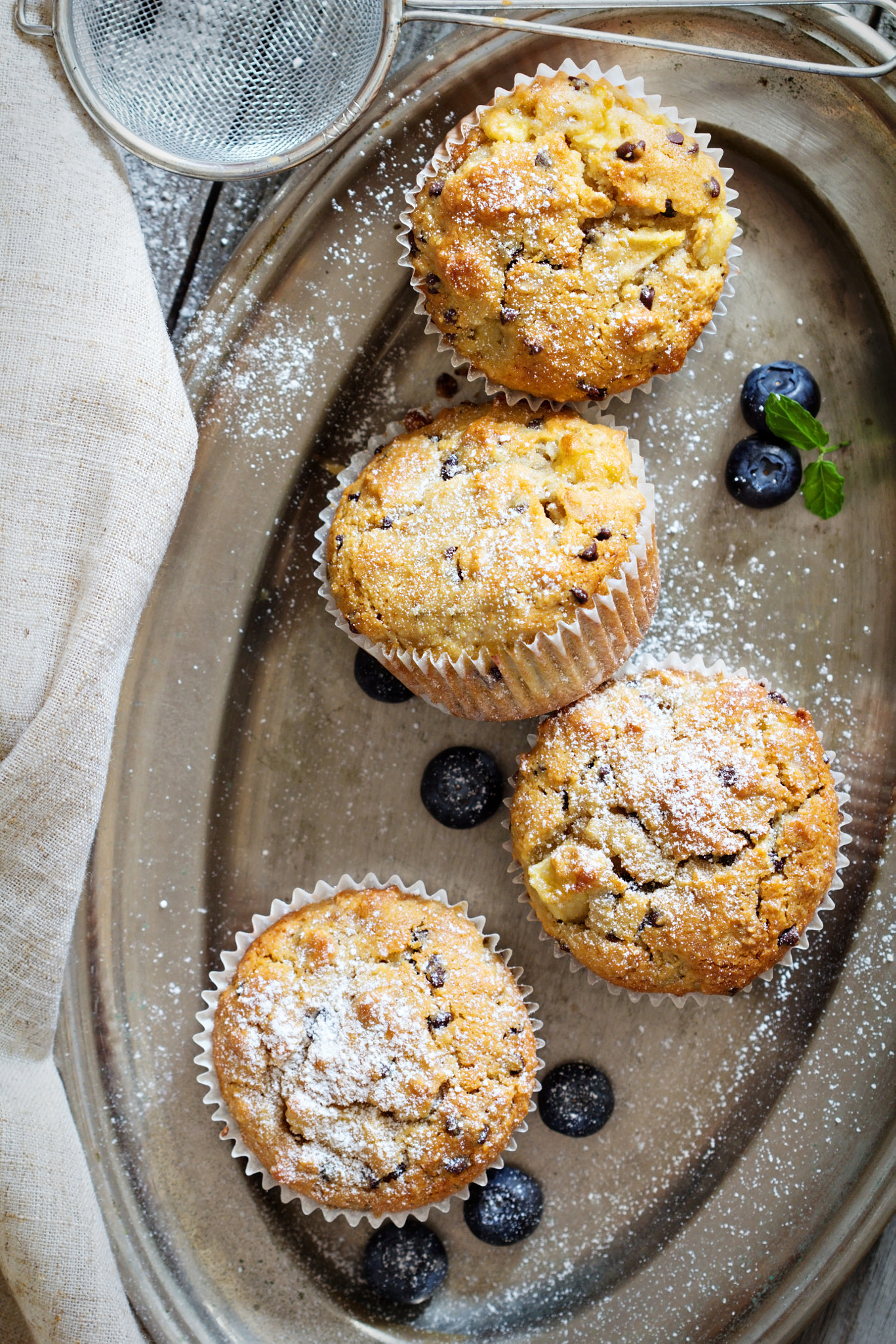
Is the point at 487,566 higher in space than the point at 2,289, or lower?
lower

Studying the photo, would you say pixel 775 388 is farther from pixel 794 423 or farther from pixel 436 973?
pixel 436 973

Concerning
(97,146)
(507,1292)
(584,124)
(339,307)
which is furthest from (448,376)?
(507,1292)

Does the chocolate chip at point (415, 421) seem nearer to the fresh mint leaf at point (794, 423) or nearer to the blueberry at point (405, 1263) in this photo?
the fresh mint leaf at point (794, 423)

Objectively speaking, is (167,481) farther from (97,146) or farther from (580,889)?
(580,889)

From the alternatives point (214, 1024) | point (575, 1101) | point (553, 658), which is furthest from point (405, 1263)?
point (553, 658)

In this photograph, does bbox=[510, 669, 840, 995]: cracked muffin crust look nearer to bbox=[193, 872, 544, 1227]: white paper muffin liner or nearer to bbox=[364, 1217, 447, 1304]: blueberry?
bbox=[193, 872, 544, 1227]: white paper muffin liner

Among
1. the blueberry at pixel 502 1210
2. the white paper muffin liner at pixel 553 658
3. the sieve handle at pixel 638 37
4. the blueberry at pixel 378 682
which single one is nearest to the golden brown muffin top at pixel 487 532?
the white paper muffin liner at pixel 553 658
